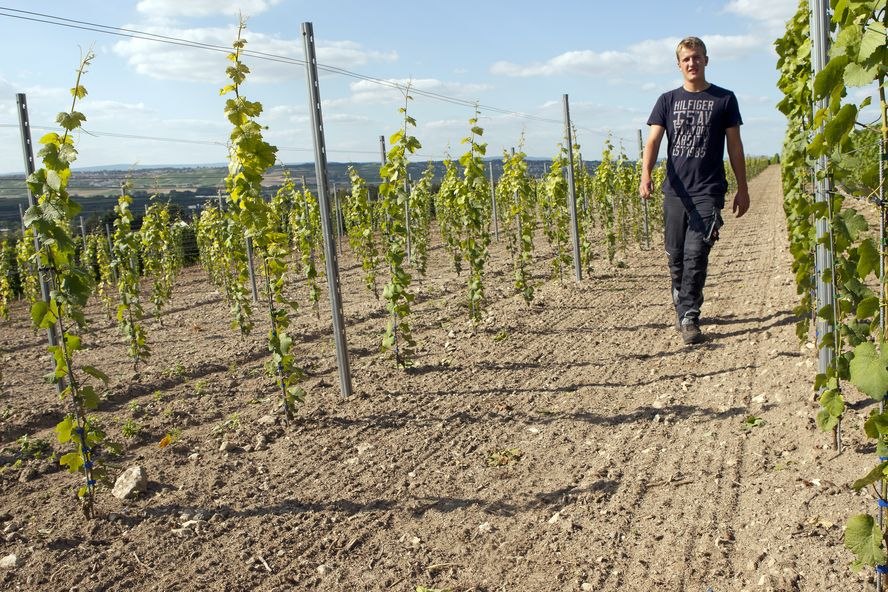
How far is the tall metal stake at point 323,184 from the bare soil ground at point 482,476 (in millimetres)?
332

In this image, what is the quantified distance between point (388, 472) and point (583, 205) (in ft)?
29.7

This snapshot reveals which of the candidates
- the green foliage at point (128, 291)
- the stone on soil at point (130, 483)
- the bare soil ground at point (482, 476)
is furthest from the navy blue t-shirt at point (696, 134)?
the green foliage at point (128, 291)

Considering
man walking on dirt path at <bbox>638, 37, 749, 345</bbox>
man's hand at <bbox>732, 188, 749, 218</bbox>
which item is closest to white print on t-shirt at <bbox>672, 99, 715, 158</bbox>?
man walking on dirt path at <bbox>638, 37, 749, 345</bbox>

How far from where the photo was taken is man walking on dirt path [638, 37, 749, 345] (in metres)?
5.36

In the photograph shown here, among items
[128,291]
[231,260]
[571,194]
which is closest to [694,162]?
[571,194]

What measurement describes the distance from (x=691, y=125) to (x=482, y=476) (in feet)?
11.3

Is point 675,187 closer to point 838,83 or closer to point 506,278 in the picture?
point 838,83

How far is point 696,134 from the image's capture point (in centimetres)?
545

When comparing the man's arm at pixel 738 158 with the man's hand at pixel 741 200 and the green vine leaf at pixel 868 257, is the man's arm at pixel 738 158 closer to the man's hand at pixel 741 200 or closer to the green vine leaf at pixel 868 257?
the man's hand at pixel 741 200

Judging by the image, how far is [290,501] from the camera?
3.49 meters

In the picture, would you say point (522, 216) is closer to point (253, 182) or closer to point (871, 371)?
point (253, 182)

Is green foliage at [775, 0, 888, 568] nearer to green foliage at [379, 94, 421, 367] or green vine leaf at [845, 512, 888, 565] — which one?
green vine leaf at [845, 512, 888, 565]

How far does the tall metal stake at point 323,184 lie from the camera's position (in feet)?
15.3

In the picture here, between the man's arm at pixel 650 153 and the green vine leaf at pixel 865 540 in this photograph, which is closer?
the green vine leaf at pixel 865 540
